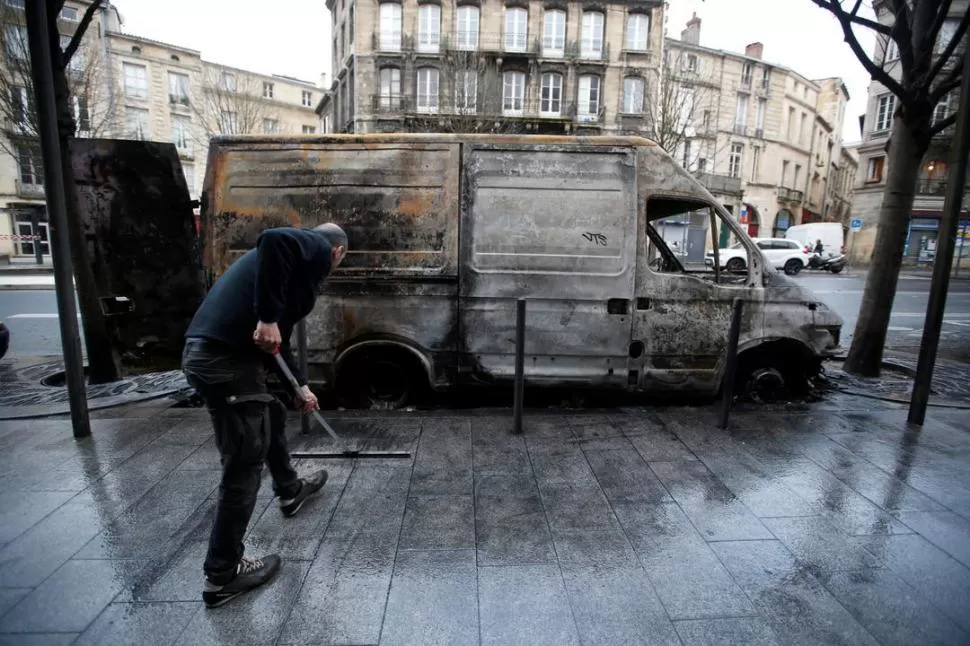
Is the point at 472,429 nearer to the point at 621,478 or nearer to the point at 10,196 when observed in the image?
the point at 621,478

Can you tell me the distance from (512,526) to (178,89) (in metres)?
47.1

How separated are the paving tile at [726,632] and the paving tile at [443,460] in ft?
5.10

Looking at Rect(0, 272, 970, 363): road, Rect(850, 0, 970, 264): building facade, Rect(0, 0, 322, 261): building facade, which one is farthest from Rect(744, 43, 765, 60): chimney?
Rect(0, 0, 322, 261): building facade

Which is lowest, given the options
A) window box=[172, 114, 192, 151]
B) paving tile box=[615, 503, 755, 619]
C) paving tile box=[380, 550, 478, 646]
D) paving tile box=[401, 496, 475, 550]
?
paving tile box=[380, 550, 478, 646]

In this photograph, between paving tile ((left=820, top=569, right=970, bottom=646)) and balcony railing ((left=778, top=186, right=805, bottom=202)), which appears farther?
balcony railing ((left=778, top=186, right=805, bottom=202))

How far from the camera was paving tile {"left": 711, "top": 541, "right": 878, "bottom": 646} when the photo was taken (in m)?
2.23

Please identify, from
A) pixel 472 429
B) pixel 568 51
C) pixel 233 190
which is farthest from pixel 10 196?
pixel 472 429

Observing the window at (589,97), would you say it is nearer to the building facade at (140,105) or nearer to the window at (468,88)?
the window at (468,88)

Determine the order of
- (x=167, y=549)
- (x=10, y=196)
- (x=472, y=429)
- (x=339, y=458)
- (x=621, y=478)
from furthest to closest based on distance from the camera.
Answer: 1. (x=10, y=196)
2. (x=472, y=429)
3. (x=339, y=458)
4. (x=621, y=478)
5. (x=167, y=549)

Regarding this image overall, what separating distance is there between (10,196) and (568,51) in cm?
3305

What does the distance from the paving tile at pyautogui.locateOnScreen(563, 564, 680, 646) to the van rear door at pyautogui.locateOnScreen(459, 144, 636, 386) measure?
8.21 feet

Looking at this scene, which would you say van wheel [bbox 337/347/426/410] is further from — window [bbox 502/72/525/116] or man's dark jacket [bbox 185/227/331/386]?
window [bbox 502/72/525/116]

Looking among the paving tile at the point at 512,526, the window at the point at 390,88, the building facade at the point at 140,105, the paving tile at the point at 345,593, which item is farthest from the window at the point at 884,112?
the paving tile at the point at 345,593

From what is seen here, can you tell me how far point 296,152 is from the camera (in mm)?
4668
